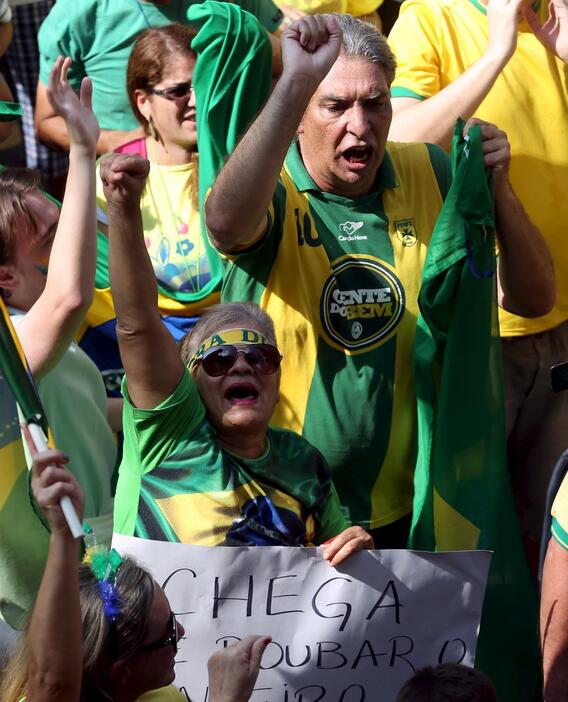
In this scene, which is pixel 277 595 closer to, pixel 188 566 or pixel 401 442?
pixel 188 566

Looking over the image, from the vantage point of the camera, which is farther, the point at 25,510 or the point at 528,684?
the point at 528,684

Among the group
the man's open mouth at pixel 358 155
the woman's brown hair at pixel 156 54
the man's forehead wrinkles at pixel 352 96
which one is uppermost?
the man's forehead wrinkles at pixel 352 96

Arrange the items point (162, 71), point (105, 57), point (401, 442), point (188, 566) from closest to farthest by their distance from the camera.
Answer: point (188, 566), point (401, 442), point (162, 71), point (105, 57)

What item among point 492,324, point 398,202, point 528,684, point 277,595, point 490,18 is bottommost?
point 528,684

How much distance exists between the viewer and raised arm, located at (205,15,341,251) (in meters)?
3.18

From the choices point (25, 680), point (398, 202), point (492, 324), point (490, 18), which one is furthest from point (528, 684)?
point (490, 18)

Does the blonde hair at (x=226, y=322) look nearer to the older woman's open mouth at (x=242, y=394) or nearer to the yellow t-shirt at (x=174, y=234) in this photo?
the older woman's open mouth at (x=242, y=394)

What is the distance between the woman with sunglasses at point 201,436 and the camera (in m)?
2.95

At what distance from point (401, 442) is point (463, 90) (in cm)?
115

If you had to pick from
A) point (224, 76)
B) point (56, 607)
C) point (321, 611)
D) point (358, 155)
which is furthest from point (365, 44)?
point (56, 607)

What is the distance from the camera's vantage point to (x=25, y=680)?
2.48 meters

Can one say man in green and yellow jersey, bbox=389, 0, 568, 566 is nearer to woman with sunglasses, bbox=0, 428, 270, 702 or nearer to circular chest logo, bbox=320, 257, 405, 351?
circular chest logo, bbox=320, 257, 405, 351

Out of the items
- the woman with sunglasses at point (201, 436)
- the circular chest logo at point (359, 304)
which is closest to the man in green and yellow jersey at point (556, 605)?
the woman with sunglasses at point (201, 436)

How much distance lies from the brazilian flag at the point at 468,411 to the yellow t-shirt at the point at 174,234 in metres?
1.16
